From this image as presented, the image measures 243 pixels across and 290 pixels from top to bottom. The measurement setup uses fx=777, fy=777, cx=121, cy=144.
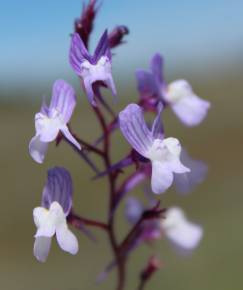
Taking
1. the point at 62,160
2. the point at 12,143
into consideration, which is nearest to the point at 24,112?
the point at 12,143

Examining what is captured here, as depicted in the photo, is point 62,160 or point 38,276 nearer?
point 38,276

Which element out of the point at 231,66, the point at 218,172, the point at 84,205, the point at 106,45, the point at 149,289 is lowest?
the point at 231,66

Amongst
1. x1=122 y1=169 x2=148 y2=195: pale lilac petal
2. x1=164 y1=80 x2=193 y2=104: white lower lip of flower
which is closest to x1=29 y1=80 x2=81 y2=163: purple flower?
x1=122 y1=169 x2=148 y2=195: pale lilac petal

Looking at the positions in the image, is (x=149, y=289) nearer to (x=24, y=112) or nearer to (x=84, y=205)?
(x=84, y=205)

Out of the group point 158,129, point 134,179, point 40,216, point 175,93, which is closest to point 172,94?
point 175,93

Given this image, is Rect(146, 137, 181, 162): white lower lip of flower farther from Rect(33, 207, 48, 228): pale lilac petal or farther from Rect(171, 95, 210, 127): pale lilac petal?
Rect(171, 95, 210, 127): pale lilac petal

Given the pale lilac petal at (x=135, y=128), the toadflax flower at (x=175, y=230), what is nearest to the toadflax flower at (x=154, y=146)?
the pale lilac petal at (x=135, y=128)
